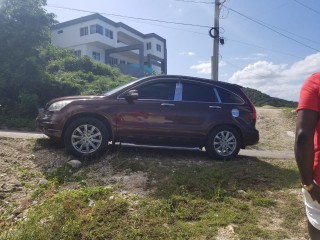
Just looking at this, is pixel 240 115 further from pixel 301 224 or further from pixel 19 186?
pixel 19 186

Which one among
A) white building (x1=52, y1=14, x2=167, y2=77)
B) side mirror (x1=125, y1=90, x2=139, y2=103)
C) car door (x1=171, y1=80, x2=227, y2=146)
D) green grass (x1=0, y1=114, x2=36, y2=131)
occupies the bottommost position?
green grass (x1=0, y1=114, x2=36, y2=131)

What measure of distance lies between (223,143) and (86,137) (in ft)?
9.39

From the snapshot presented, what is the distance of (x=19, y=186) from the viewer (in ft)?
18.5

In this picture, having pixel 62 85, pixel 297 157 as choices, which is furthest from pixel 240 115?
pixel 62 85

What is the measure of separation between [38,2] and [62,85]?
14.6ft

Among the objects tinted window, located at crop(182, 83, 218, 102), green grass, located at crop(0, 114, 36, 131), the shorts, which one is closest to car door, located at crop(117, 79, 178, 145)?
Result: tinted window, located at crop(182, 83, 218, 102)

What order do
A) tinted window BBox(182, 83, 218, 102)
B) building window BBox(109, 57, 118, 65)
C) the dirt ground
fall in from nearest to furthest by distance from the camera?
1. the dirt ground
2. tinted window BBox(182, 83, 218, 102)
3. building window BBox(109, 57, 118, 65)

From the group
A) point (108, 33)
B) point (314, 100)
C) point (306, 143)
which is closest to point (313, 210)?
point (306, 143)

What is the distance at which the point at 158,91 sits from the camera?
735cm

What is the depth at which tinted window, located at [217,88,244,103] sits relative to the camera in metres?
7.65

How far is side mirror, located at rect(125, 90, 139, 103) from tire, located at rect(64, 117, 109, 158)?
74 cm

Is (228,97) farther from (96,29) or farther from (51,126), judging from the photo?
(96,29)

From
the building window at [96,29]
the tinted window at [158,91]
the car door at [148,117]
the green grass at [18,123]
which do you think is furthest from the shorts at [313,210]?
the building window at [96,29]

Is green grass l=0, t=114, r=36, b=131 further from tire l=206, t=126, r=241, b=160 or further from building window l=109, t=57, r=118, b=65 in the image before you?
building window l=109, t=57, r=118, b=65
